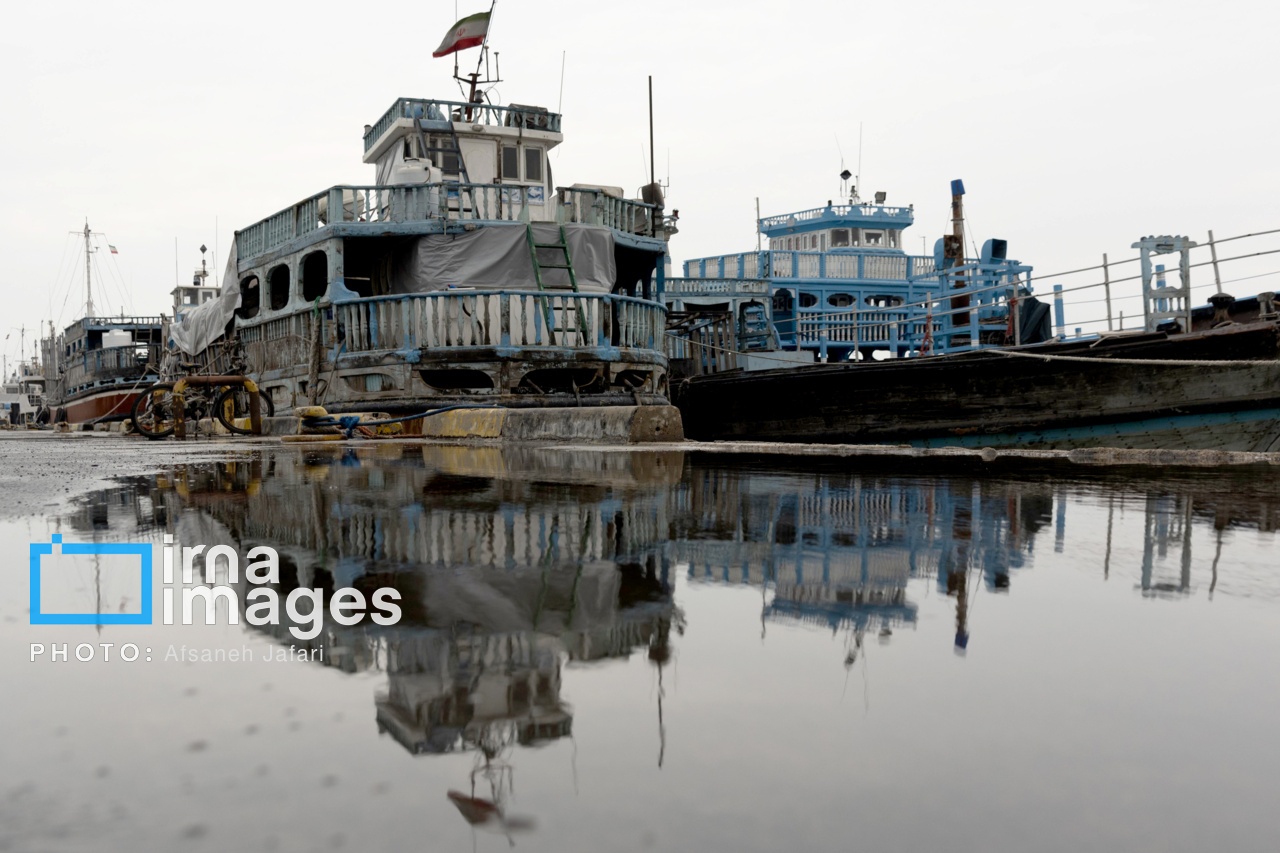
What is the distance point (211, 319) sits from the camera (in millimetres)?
21969

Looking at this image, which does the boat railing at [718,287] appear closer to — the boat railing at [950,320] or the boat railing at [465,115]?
the boat railing at [950,320]

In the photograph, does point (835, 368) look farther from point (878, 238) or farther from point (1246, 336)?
point (878, 238)

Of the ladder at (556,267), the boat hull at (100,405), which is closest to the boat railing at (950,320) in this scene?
the ladder at (556,267)

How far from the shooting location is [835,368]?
14.3 metres

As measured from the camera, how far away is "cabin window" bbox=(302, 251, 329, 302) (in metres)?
18.4

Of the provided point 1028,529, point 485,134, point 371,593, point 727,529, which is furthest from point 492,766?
point 485,134

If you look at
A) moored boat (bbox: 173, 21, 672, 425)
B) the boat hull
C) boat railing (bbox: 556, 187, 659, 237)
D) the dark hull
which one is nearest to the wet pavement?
the dark hull

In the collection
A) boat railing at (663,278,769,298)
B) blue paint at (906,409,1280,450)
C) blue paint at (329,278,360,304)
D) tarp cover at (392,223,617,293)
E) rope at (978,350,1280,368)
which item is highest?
boat railing at (663,278,769,298)

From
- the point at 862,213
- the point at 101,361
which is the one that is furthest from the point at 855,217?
the point at 101,361

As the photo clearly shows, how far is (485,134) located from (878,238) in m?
22.8

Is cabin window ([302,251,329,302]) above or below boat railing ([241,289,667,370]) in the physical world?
above

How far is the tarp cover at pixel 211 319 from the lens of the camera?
2094 centimetres

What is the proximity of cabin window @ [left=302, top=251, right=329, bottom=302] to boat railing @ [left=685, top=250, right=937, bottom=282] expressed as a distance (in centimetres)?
1605

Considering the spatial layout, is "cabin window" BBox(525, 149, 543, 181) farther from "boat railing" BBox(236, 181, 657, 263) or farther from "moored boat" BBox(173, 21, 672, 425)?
"boat railing" BBox(236, 181, 657, 263)
